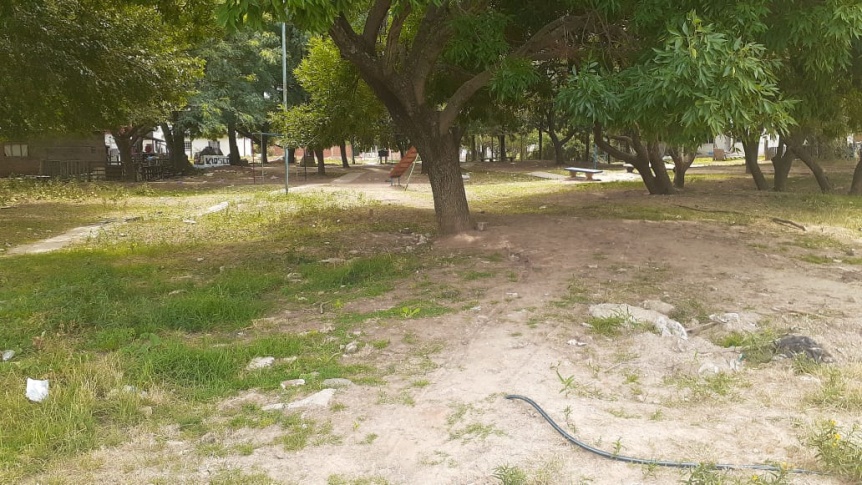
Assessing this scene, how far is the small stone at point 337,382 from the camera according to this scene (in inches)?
180

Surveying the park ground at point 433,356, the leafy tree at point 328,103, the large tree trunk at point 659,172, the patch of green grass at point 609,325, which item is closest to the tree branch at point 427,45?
the park ground at point 433,356

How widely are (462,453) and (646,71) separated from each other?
4818 millimetres

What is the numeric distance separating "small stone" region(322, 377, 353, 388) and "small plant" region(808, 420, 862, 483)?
285 centimetres

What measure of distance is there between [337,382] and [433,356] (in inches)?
35.3

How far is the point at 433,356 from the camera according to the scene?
204 inches

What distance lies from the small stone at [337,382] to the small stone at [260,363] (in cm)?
61

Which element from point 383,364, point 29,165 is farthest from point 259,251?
point 29,165

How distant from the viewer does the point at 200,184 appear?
2666 centimetres

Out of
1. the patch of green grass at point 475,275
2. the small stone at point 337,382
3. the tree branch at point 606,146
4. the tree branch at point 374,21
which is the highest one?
the tree branch at point 374,21

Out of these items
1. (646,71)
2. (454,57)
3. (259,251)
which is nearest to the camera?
(646,71)

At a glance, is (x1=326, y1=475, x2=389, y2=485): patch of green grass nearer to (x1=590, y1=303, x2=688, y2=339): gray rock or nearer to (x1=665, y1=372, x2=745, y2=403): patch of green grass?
(x1=665, y1=372, x2=745, y2=403): patch of green grass

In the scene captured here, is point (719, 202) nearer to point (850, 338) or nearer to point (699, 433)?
point (850, 338)

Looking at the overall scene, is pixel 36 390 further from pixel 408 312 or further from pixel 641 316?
pixel 641 316

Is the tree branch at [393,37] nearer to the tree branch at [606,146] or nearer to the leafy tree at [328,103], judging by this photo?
the leafy tree at [328,103]
